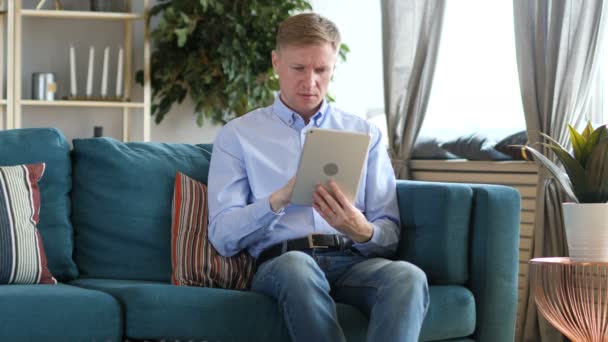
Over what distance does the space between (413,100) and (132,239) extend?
72.1 inches

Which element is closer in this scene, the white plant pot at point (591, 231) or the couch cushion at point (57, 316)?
the couch cushion at point (57, 316)

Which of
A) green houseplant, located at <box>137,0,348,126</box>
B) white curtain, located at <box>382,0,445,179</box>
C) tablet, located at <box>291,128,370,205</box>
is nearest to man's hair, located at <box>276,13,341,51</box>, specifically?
tablet, located at <box>291,128,370,205</box>

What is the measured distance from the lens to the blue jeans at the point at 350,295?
1896mm

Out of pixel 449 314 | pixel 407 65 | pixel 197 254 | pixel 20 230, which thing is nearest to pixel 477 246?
pixel 449 314

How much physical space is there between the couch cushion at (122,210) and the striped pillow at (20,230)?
18 centimetres

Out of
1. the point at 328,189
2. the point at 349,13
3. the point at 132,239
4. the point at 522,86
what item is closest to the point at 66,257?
the point at 132,239

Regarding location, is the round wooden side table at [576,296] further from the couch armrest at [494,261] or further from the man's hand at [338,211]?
the man's hand at [338,211]

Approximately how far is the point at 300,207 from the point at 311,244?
0.35 ft

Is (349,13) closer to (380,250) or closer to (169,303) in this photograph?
(380,250)

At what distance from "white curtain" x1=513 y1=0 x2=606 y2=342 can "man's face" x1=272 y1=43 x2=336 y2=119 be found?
1281 mm

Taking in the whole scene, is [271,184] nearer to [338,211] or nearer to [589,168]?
[338,211]

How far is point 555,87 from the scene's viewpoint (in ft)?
11.0

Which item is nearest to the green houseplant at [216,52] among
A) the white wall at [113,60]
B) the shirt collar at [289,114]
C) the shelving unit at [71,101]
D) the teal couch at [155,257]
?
the shelving unit at [71,101]

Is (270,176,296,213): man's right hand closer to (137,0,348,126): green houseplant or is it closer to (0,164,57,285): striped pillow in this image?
(0,164,57,285): striped pillow
